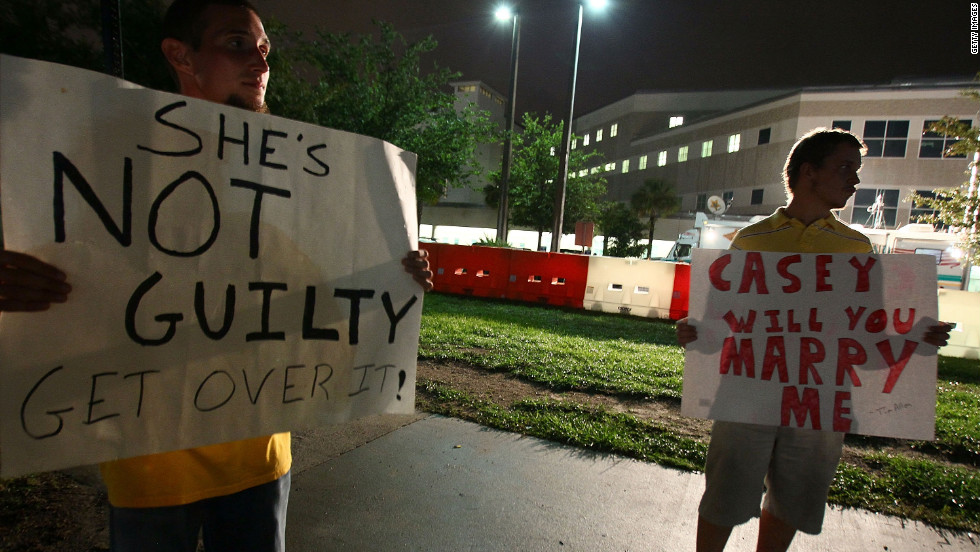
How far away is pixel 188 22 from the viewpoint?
142 centimetres

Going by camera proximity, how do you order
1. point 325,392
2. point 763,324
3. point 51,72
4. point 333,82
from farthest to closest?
1. point 333,82
2. point 763,324
3. point 325,392
4. point 51,72

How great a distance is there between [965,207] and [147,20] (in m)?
13.1

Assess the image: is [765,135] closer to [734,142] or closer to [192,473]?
[734,142]

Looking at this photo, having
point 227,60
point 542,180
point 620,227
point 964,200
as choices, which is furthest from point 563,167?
point 620,227

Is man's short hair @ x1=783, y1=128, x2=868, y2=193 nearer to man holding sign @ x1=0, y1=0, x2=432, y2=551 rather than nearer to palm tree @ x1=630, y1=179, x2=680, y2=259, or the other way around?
man holding sign @ x1=0, y1=0, x2=432, y2=551

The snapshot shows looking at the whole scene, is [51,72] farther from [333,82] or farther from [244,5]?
[333,82]

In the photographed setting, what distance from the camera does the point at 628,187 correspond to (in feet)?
176

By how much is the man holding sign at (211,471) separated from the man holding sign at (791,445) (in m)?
1.62

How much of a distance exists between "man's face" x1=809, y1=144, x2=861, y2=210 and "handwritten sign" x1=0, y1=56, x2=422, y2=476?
1.74 m

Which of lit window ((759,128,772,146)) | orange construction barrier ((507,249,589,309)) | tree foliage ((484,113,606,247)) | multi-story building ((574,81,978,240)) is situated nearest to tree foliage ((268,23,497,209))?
orange construction barrier ((507,249,589,309))

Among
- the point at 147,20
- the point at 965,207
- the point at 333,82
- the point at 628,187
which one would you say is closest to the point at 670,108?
the point at 628,187

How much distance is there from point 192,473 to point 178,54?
1.15 meters

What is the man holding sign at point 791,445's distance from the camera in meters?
2.07

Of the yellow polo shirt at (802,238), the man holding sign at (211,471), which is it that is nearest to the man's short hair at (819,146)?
the yellow polo shirt at (802,238)
